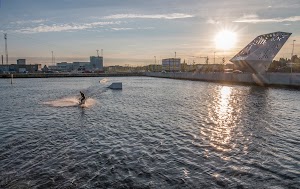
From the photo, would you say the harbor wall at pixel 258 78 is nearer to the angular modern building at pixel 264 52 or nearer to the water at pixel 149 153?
the angular modern building at pixel 264 52

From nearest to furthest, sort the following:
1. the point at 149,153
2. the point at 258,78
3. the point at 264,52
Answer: the point at 149,153
the point at 258,78
the point at 264,52

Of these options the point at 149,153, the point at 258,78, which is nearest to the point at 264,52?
the point at 258,78

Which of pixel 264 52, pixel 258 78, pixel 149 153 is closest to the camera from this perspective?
pixel 149 153

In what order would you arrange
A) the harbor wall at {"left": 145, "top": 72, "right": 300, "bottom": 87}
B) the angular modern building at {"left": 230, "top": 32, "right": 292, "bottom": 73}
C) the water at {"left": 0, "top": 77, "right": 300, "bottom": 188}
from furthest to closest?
the angular modern building at {"left": 230, "top": 32, "right": 292, "bottom": 73}
the harbor wall at {"left": 145, "top": 72, "right": 300, "bottom": 87}
the water at {"left": 0, "top": 77, "right": 300, "bottom": 188}

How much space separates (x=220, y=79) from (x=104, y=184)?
4156 inches

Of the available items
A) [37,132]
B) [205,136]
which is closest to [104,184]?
[205,136]

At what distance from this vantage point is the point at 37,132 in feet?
74.7

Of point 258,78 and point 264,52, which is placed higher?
point 264,52

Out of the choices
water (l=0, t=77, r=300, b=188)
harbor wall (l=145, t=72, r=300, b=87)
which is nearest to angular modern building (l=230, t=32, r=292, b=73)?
harbor wall (l=145, t=72, r=300, b=87)

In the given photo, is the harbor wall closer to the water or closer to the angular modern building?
the angular modern building

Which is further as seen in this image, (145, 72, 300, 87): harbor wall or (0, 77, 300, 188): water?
(145, 72, 300, 87): harbor wall

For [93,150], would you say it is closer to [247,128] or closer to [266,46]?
[247,128]

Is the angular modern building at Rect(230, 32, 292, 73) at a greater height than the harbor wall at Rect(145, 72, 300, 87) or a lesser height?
greater

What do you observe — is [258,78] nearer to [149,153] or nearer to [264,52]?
[264,52]
